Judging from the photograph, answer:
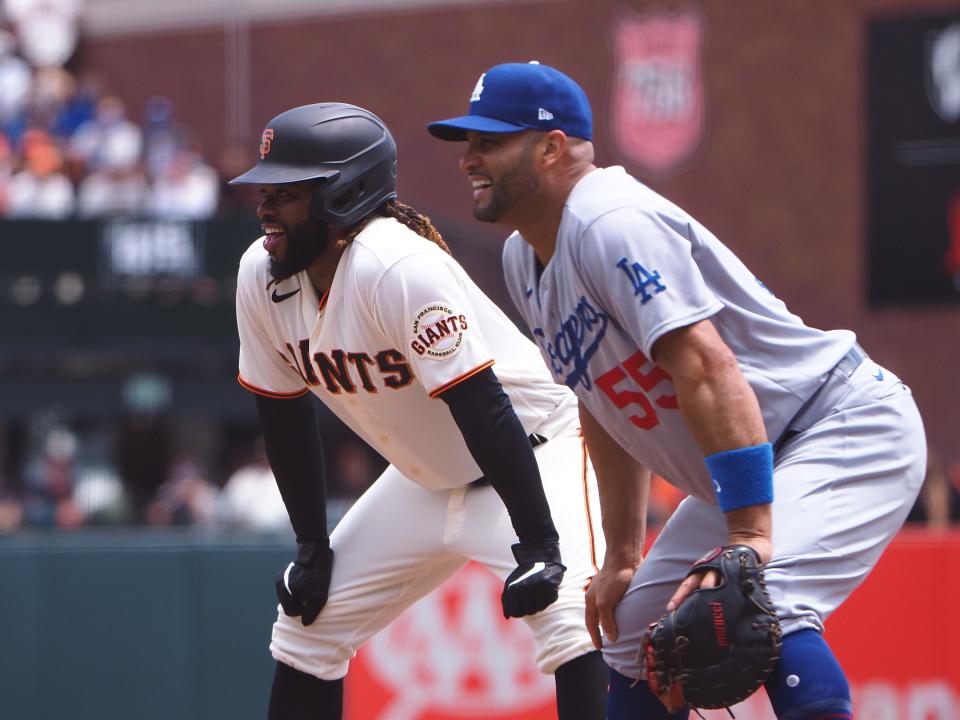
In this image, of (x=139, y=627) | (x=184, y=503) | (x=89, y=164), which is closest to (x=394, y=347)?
(x=139, y=627)

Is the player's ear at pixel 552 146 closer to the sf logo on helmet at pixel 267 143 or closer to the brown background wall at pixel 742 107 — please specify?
the sf logo on helmet at pixel 267 143

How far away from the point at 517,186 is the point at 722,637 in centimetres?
114

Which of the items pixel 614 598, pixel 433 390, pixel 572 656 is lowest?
pixel 572 656

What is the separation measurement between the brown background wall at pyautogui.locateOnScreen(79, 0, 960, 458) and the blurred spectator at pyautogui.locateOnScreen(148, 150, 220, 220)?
2560mm

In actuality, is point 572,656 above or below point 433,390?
below

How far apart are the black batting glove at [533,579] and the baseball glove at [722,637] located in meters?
0.68

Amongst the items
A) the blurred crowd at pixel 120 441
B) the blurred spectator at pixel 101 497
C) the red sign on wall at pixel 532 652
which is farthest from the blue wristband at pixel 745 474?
the blurred spectator at pixel 101 497

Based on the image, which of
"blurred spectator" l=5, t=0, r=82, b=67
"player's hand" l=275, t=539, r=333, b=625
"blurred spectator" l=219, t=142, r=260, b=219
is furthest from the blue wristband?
"blurred spectator" l=5, t=0, r=82, b=67

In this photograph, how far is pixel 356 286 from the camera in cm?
430

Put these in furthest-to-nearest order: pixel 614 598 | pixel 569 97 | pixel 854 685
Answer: pixel 854 685 → pixel 614 598 → pixel 569 97

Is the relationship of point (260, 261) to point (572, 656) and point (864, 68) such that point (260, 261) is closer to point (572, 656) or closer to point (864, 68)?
point (572, 656)

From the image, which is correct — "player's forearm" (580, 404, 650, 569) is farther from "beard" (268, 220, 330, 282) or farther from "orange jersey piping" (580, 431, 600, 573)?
"beard" (268, 220, 330, 282)

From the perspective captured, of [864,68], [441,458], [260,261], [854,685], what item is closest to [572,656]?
[441,458]

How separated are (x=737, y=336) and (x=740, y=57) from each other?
561 inches
